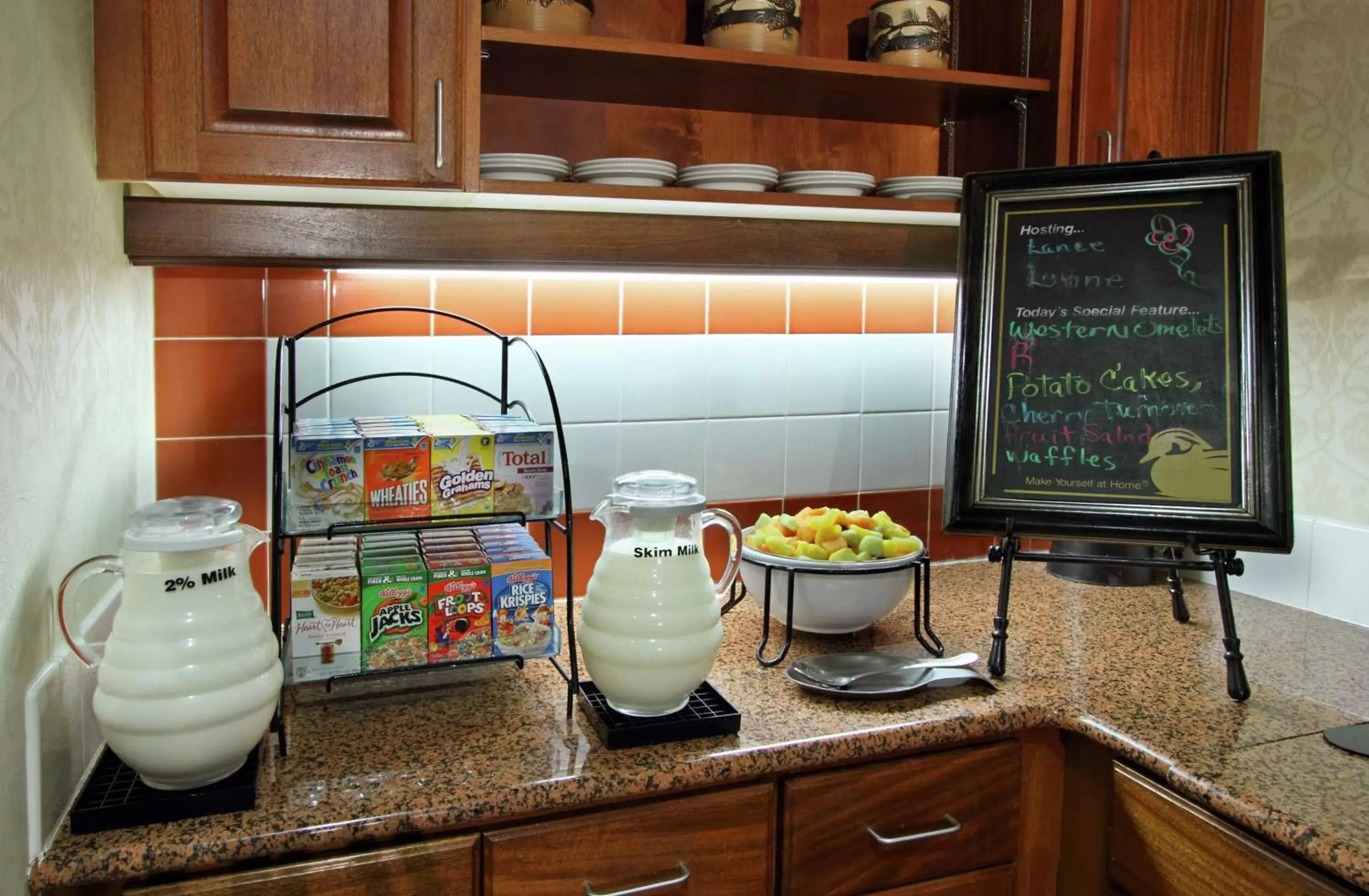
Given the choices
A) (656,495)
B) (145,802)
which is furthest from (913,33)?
(145,802)

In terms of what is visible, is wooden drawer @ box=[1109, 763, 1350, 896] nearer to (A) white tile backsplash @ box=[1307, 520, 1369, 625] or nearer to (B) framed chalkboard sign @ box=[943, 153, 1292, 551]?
(B) framed chalkboard sign @ box=[943, 153, 1292, 551]

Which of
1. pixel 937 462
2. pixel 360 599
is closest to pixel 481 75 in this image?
pixel 360 599

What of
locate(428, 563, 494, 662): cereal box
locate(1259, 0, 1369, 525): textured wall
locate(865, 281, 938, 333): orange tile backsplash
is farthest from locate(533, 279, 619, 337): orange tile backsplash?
locate(1259, 0, 1369, 525): textured wall

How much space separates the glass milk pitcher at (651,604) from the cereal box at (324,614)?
0.90 ft

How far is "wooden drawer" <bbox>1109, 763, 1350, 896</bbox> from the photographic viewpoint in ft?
3.67

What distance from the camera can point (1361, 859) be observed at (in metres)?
1.03

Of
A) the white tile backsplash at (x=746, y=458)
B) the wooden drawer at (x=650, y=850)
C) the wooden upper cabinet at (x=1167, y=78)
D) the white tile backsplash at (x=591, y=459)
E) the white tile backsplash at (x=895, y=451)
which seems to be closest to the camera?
the wooden drawer at (x=650, y=850)

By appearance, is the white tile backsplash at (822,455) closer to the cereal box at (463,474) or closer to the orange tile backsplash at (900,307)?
the orange tile backsplash at (900,307)

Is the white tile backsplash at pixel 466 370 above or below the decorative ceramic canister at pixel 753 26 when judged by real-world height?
below

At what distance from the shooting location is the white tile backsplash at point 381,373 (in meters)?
1.71

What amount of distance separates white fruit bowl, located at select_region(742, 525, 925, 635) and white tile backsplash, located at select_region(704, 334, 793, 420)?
1.31 feet

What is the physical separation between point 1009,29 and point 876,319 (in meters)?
0.56

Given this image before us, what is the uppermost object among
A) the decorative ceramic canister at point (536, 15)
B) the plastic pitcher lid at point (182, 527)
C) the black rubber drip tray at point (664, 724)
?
the decorative ceramic canister at point (536, 15)

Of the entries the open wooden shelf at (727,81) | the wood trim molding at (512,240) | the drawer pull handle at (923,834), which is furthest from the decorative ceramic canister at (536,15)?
the drawer pull handle at (923,834)
